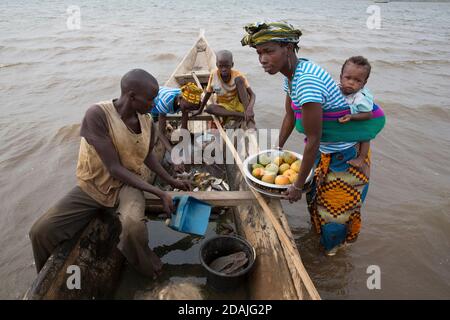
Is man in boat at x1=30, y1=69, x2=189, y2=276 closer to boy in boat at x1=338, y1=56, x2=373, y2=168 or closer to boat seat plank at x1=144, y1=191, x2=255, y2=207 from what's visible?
boat seat plank at x1=144, y1=191, x2=255, y2=207

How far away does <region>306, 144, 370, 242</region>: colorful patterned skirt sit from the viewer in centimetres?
263

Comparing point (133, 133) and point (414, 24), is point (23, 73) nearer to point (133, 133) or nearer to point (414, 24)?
point (133, 133)

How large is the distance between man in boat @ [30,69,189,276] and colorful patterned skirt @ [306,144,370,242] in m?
1.29

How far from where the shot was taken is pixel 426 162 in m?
5.34

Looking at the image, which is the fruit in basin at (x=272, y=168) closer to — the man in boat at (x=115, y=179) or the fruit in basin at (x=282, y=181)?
the fruit in basin at (x=282, y=181)

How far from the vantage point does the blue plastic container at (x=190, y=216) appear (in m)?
2.50

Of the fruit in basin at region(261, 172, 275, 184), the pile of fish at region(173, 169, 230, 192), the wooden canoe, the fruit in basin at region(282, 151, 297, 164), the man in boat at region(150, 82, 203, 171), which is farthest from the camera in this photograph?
the man in boat at region(150, 82, 203, 171)

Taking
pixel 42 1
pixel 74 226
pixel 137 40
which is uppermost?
pixel 42 1

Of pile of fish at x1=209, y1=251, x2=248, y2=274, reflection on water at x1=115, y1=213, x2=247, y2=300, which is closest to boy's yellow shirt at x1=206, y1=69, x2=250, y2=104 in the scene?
reflection on water at x1=115, y1=213, x2=247, y2=300

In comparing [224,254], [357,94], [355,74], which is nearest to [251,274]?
[224,254]

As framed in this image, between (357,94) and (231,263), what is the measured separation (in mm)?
1668
